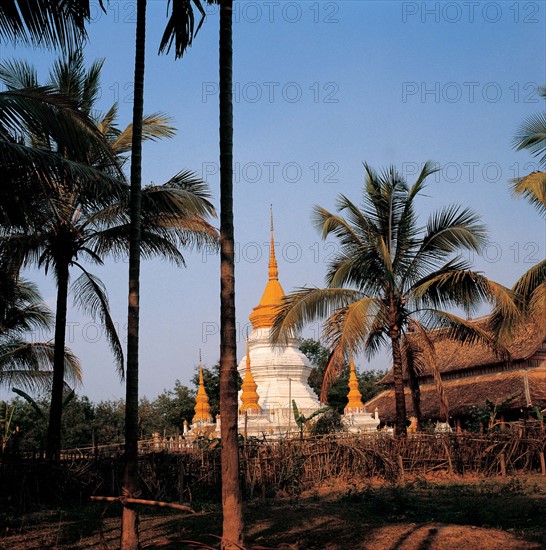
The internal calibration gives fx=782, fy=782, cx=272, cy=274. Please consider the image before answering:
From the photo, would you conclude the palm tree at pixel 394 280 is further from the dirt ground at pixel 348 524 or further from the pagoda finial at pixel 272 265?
the pagoda finial at pixel 272 265

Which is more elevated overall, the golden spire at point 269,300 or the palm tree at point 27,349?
the golden spire at point 269,300

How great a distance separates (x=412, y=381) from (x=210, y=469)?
5.35m

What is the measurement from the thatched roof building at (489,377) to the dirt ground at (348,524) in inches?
470

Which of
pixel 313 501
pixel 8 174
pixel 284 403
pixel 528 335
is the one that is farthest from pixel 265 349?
pixel 8 174

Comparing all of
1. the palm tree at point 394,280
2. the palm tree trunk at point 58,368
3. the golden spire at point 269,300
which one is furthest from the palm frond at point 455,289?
the golden spire at point 269,300

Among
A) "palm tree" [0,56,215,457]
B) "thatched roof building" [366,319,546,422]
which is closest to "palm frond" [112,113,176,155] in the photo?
"palm tree" [0,56,215,457]

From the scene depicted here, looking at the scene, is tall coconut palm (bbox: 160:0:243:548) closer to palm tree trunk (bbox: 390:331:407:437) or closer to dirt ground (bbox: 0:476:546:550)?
dirt ground (bbox: 0:476:546:550)

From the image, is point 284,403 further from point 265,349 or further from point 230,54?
point 230,54

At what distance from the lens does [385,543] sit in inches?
367

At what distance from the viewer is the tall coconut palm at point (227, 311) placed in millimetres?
7578

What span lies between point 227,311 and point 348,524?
4.47 meters

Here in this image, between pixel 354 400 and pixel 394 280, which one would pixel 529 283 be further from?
pixel 354 400

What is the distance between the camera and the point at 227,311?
793 cm

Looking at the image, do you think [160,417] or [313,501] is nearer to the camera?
[313,501]
